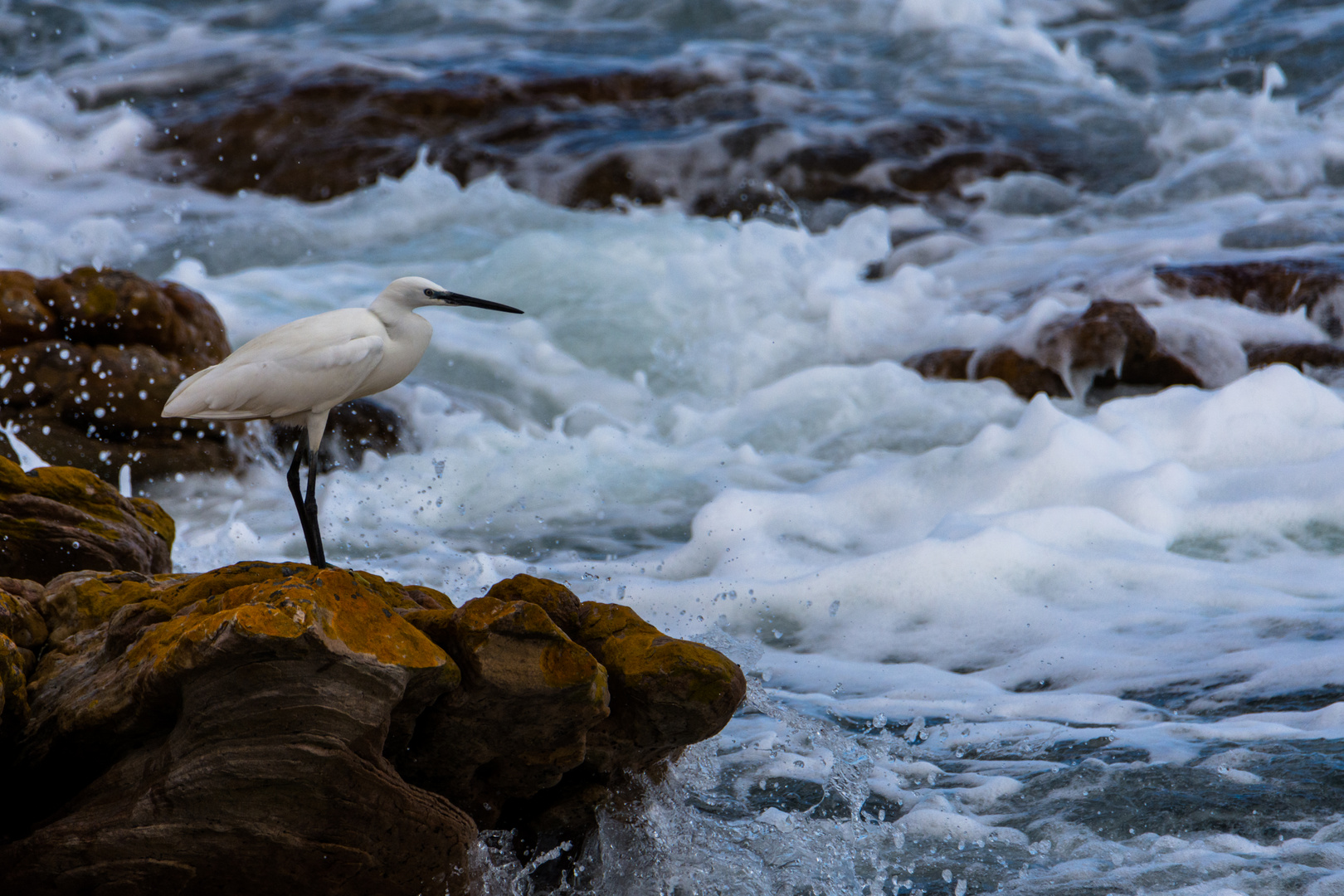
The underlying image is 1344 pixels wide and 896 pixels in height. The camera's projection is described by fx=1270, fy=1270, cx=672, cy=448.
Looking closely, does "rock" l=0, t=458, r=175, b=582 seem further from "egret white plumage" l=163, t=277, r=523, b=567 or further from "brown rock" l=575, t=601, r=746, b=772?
"brown rock" l=575, t=601, r=746, b=772

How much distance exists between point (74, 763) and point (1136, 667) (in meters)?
3.52

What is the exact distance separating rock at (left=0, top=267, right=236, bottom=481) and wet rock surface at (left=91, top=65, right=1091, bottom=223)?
6.27m

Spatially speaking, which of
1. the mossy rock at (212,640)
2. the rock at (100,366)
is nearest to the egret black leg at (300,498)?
→ the mossy rock at (212,640)

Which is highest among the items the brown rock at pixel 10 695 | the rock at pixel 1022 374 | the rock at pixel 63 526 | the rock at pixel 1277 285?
the brown rock at pixel 10 695

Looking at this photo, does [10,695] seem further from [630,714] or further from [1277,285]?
[1277,285]

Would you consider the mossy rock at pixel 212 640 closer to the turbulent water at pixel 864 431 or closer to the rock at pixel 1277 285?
the turbulent water at pixel 864 431

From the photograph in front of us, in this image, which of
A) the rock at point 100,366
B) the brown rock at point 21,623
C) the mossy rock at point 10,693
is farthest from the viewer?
the rock at point 100,366

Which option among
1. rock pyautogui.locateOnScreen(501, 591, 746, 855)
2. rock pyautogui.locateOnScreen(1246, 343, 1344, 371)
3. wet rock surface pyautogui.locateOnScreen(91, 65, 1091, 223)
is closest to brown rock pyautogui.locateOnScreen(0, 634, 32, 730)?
rock pyautogui.locateOnScreen(501, 591, 746, 855)

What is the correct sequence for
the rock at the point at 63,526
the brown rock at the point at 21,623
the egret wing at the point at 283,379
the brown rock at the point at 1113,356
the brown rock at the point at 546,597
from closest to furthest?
the brown rock at the point at 21,623, the brown rock at the point at 546,597, the egret wing at the point at 283,379, the rock at the point at 63,526, the brown rock at the point at 1113,356

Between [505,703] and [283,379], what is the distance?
1177 mm

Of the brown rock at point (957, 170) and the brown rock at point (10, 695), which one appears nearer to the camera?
the brown rock at point (10, 695)

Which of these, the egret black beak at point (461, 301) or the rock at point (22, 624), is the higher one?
the egret black beak at point (461, 301)

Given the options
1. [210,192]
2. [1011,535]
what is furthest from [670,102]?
[1011,535]

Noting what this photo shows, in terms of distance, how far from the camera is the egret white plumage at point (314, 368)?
3.43 metres
